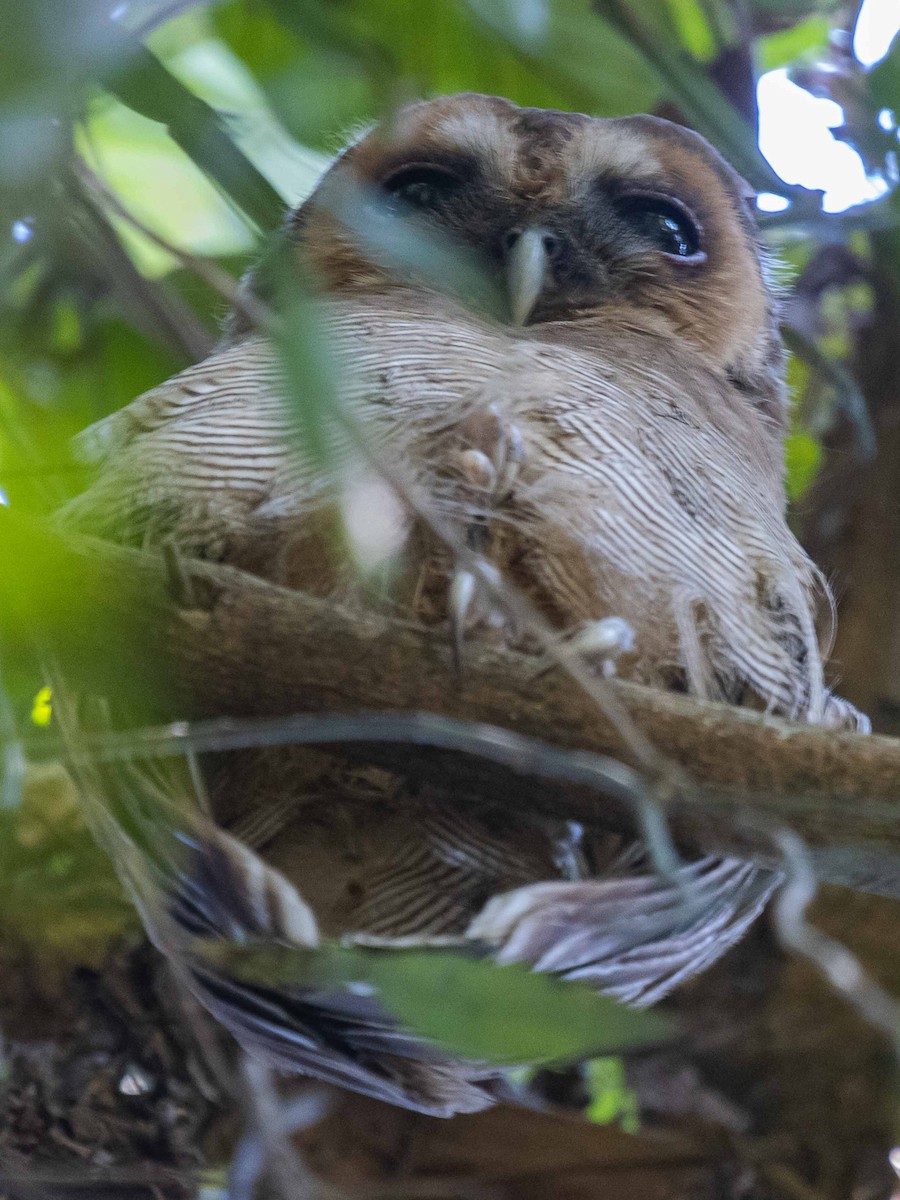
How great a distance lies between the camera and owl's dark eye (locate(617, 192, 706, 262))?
82.1 inches

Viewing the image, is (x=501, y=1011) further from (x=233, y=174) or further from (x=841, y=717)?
(x=233, y=174)

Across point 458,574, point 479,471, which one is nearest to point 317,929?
point 458,574

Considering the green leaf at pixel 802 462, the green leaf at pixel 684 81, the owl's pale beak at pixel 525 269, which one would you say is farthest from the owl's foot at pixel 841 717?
the green leaf at pixel 802 462

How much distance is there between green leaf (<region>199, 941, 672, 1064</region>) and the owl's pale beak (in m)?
1.06

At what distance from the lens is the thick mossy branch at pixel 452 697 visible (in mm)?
1160

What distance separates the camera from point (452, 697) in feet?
3.88

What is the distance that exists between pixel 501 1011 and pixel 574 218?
1.38 metres

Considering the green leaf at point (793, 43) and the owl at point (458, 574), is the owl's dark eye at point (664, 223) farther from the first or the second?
the green leaf at point (793, 43)

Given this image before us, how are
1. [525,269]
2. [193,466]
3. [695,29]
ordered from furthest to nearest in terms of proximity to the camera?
[695,29]
[525,269]
[193,466]

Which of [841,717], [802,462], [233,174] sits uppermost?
[233,174]

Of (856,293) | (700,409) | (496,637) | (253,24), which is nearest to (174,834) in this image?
(496,637)

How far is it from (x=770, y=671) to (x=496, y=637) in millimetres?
382

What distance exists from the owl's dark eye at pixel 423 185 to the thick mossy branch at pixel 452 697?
3.34 feet

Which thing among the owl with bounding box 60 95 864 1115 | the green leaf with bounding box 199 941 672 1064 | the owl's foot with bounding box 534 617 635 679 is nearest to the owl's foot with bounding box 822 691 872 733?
the owl with bounding box 60 95 864 1115
